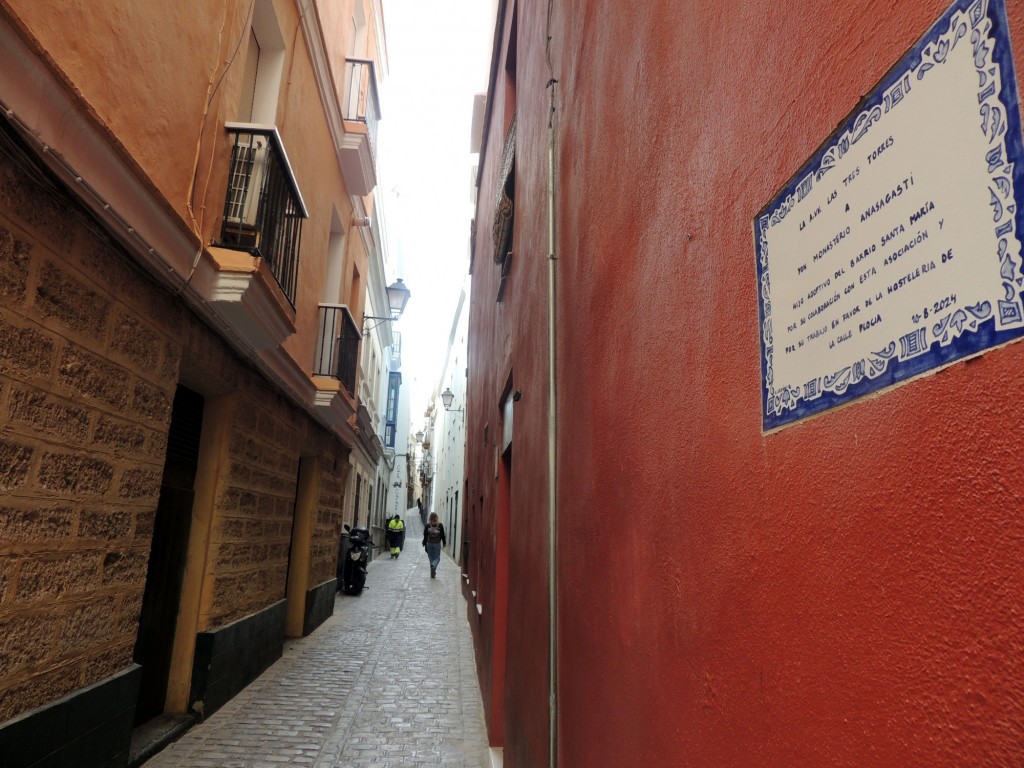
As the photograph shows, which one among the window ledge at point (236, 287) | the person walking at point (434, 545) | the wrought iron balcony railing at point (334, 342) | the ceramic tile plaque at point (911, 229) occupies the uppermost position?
the wrought iron balcony railing at point (334, 342)

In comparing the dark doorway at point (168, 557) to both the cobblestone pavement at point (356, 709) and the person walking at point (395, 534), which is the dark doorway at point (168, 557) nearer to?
the cobblestone pavement at point (356, 709)

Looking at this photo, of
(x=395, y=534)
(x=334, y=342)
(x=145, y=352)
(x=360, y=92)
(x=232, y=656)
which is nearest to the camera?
(x=145, y=352)

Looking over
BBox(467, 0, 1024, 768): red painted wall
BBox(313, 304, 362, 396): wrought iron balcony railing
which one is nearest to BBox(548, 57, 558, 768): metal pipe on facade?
BBox(467, 0, 1024, 768): red painted wall

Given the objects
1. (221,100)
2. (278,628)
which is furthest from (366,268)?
(221,100)

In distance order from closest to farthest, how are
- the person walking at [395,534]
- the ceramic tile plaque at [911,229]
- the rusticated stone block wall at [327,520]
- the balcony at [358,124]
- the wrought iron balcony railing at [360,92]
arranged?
the ceramic tile plaque at [911,229]
the balcony at [358,124]
the wrought iron balcony railing at [360,92]
the rusticated stone block wall at [327,520]
the person walking at [395,534]

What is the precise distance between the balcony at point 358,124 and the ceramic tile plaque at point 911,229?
9.91 m

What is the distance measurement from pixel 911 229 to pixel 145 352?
4.62m

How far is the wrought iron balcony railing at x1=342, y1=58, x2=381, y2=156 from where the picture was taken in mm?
10267

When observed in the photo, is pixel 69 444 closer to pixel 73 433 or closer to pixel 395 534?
pixel 73 433

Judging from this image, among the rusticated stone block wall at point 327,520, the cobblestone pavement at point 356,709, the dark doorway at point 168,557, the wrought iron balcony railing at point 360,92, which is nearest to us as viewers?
the cobblestone pavement at point 356,709

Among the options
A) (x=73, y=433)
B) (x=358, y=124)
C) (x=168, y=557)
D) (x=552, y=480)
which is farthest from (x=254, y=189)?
(x=358, y=124)

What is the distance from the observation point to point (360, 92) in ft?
35.0

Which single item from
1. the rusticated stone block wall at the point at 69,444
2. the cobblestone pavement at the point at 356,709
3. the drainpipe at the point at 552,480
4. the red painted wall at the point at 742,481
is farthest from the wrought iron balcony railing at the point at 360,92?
the red painted wall at the point at 742,481

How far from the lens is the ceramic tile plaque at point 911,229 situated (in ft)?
2.48
